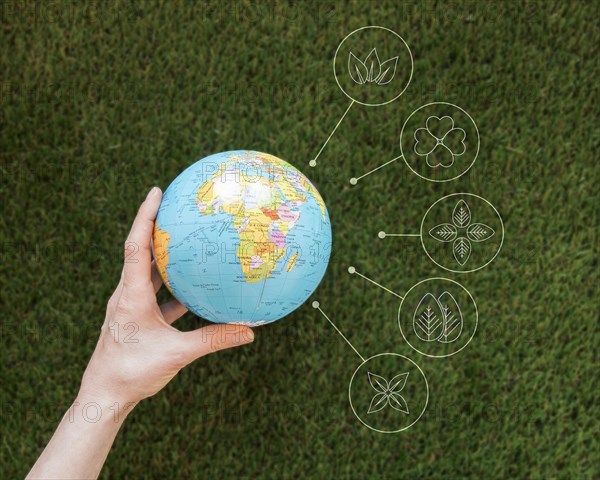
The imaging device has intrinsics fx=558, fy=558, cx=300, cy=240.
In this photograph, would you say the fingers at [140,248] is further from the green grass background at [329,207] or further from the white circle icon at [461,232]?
the white circle icon at [461,232]

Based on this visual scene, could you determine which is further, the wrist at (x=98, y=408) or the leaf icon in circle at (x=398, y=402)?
the leaf icon in circle at (x=398, y=402)

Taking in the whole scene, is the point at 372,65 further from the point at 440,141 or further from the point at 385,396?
the point at 385,396

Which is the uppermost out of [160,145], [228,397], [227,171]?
[227,171]

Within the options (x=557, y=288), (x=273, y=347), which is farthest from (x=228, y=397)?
(x=557, y=288)

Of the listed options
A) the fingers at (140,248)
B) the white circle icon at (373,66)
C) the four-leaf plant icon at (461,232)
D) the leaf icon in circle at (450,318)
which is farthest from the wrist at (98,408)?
the white circle icon at (373,66)

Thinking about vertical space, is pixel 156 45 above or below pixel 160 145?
above

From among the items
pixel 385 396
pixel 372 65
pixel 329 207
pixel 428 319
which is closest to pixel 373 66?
pixel 372 65

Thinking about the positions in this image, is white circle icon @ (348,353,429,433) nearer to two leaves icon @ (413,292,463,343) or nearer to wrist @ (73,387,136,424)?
two leaves icon @ (413,292,463,343)

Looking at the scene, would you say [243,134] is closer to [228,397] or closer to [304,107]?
[304,107]
